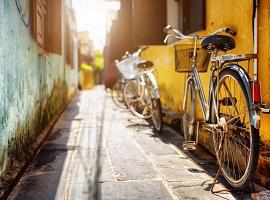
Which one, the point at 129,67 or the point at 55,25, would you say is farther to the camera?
the point at 129,67

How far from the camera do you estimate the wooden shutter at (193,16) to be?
5.12 m

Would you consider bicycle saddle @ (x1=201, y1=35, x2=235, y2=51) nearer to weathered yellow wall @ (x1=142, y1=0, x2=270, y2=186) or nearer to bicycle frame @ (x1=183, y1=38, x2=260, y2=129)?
bicycle frame @ (x1=183, y1=38, x2=260, y2=129)

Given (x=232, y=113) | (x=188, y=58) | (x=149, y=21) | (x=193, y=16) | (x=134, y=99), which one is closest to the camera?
(x=232, y=113)

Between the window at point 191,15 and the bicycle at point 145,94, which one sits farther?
the bicycle at point 145,94

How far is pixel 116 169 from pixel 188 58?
5.31 ft

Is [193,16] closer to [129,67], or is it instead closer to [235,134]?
[129,67]

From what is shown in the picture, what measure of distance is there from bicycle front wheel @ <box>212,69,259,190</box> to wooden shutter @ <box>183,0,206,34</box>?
5.94ft

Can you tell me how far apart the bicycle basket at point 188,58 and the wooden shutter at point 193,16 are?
76 cm

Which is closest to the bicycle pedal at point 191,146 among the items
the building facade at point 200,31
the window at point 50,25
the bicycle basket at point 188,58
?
the building facade at point 200,31

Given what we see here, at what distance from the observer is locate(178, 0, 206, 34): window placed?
5.19m

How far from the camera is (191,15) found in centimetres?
611

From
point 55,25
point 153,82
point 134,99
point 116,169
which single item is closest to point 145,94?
point 153,82

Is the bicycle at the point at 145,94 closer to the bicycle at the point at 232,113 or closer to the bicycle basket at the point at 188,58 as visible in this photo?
the bicycle basket at the point at 188,58

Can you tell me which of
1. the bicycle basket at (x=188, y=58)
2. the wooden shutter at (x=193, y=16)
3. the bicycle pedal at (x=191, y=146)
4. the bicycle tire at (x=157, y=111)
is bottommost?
the bicycle pedal at (x=191, y=146)
